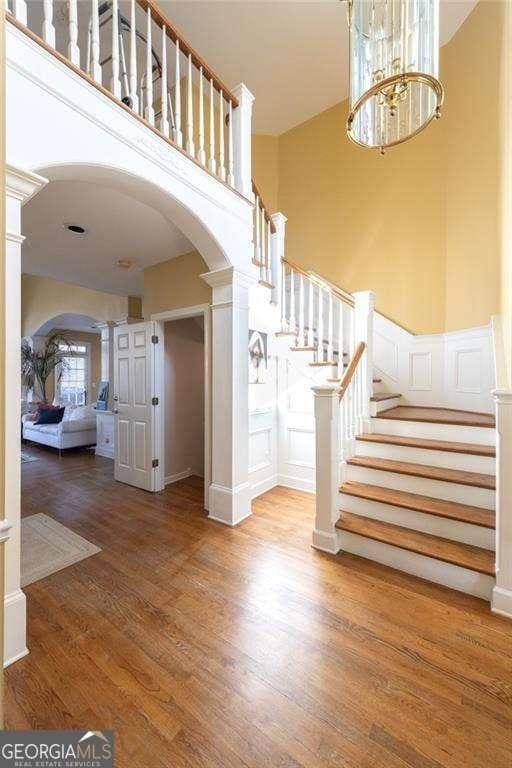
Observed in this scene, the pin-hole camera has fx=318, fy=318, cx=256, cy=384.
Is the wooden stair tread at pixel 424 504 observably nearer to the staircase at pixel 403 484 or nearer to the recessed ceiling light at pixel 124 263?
the staircase at pixel 403 484

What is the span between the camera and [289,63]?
4.21 m

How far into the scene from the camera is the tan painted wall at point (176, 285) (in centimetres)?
342

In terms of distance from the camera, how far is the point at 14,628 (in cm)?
159

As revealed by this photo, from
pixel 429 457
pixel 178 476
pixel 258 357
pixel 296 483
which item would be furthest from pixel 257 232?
pixel 178 476

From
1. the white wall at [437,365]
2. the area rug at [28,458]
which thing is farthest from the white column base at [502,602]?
the area rug at [28,458]

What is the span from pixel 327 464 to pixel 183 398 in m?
2.43

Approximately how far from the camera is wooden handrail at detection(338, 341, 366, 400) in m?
2.71

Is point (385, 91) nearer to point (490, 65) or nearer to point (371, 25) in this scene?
point (371, 25)

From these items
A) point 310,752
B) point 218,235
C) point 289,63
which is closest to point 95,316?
point 218,235

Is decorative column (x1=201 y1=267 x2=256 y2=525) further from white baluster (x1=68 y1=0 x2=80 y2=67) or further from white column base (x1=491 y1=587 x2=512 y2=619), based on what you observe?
white column base (x1=491 y1=587 x2=512 y2=619)

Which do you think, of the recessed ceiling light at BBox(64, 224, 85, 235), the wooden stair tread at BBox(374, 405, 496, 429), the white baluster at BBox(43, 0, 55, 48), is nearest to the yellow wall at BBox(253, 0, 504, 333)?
the wooden stair tread at BBox(374, 405, 496, 429)

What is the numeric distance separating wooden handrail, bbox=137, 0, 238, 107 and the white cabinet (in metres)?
4.78

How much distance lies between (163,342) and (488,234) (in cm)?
372

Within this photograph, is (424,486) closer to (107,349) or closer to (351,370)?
(351,370)
